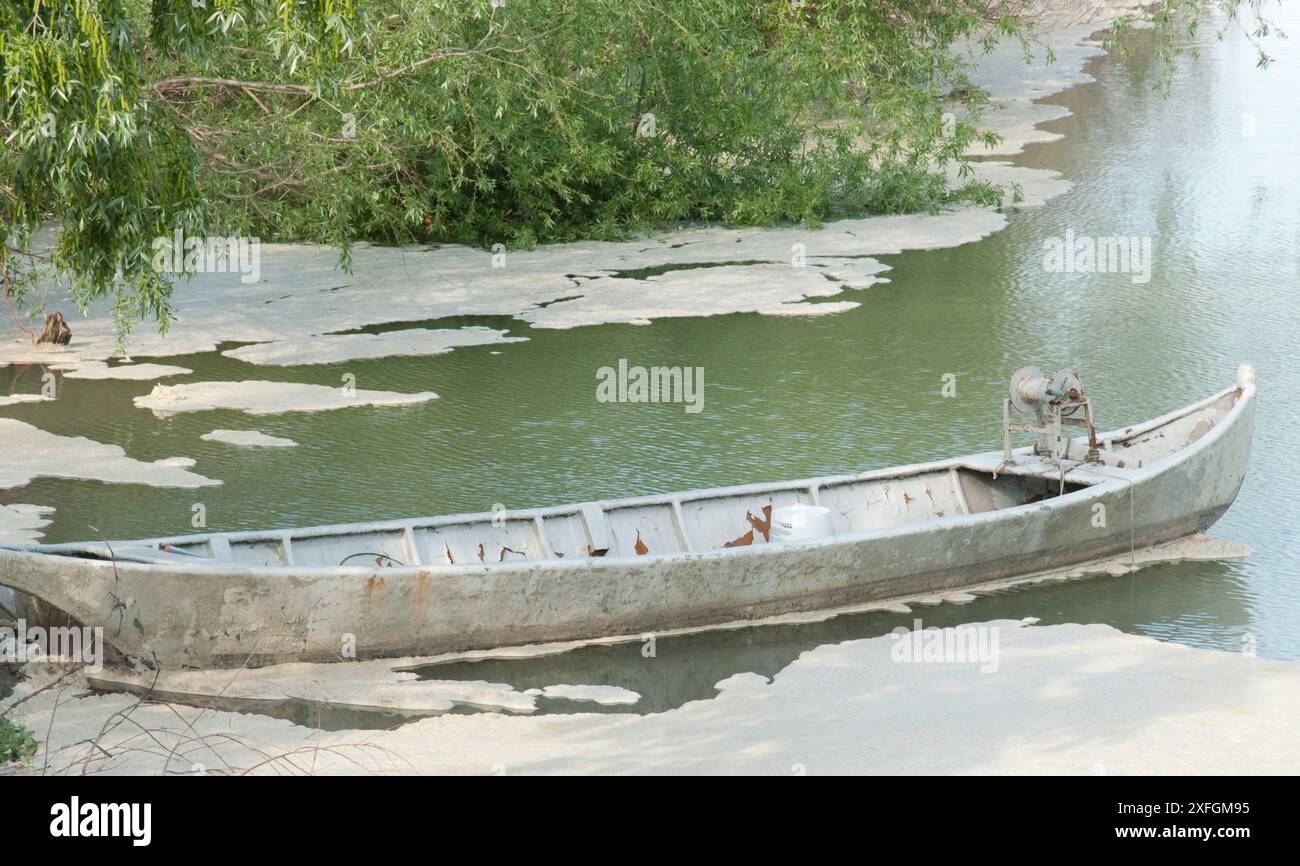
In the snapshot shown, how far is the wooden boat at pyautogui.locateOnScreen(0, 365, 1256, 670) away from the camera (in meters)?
6.79

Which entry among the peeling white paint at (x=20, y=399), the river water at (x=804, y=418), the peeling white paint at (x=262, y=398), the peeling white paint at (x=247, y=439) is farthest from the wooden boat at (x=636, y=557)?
the peeling white paint at (x=20, y=399)

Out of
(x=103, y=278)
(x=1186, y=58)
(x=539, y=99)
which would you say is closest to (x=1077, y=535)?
(x=103, y=278)

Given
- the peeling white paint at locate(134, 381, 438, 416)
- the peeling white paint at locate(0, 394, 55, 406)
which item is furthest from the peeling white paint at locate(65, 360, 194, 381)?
the peeling white paint at locate(0, 394, 55, 406)

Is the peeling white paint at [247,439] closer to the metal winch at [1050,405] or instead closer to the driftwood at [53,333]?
the driftwood at [53,333]

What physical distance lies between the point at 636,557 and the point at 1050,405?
2835 millimetres

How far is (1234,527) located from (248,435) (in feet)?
22.1

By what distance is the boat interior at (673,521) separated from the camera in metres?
7.52

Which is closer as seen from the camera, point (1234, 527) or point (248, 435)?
point (1234, 527)

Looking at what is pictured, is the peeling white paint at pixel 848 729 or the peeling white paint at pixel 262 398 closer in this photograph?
the peeling white paint at pixel 848 729

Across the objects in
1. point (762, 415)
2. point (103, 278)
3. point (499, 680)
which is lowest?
point (499, 680)

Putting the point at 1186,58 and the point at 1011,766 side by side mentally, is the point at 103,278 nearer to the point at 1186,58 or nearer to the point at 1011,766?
the point at 1011,766

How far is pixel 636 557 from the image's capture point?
294 inches

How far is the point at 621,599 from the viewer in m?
7.49

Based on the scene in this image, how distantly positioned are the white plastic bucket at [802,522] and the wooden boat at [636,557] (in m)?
0.29
